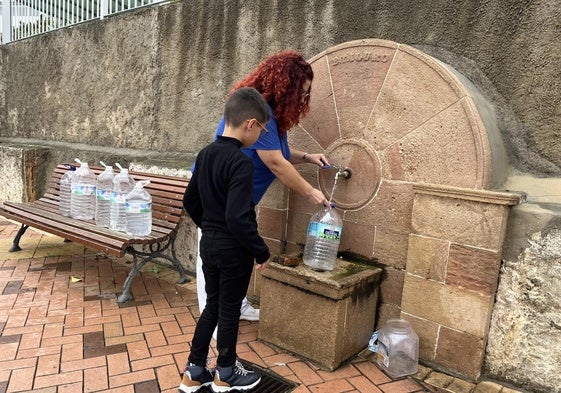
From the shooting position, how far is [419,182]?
2.96 m

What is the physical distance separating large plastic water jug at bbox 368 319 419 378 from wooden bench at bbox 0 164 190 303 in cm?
218

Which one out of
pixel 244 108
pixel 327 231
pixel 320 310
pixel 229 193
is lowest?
pixel 320 310

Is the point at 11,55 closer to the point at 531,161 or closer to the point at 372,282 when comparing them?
the point at 372,282

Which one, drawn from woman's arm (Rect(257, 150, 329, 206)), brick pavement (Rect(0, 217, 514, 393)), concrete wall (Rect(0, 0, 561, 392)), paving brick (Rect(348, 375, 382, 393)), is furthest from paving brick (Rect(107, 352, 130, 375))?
concrete wall (Rect(0, 0, 561, 392))

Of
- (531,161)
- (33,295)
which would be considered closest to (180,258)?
(33,295)

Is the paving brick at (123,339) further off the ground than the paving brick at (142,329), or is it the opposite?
the paving brick at (142,329)

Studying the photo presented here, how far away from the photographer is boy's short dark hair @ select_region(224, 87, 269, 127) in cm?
232

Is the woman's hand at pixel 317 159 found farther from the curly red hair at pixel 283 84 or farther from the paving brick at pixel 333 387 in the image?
the paving brick at pixel 333 387

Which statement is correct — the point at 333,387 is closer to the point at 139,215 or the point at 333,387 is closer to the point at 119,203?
the point at 139,215

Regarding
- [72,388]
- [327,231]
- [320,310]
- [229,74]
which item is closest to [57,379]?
[72,388]

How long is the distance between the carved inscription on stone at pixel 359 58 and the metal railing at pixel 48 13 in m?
3.37

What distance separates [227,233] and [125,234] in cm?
195

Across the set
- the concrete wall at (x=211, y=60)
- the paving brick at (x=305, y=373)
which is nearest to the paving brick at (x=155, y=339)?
the paving brick at (x=305, y=373)

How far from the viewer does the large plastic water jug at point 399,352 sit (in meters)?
2.82
